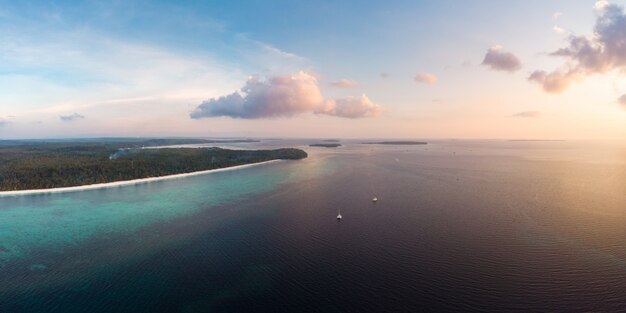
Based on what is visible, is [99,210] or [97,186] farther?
[97,186]

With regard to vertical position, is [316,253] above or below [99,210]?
above

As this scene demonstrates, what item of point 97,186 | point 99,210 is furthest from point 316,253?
point 97,186

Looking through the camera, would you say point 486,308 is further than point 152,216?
No

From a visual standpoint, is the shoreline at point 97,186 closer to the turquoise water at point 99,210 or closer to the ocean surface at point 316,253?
the turquoise water at point 99,210

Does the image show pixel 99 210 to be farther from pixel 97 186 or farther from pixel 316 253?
pixel 316 253

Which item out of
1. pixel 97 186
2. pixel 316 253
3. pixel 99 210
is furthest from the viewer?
pixel 97 186

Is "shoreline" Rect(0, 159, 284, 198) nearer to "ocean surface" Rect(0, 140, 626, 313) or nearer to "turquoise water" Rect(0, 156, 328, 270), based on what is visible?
"turquoise water" Rect(0, 156, 328, 270)

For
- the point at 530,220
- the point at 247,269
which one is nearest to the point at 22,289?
the point at 247,269

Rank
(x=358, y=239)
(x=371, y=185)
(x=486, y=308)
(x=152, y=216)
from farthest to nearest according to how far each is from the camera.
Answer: (x=371, y=185), (x=152, y=216), (x=358, y=239), (x=486, y=308)

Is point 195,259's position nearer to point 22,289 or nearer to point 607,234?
point 22,289
